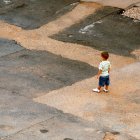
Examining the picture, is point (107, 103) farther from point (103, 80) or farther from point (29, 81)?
point (29, 81)

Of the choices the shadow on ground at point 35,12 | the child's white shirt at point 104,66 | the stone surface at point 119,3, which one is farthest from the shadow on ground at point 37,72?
the stone surface at point 119,3

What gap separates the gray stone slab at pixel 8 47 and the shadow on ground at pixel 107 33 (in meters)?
1.54

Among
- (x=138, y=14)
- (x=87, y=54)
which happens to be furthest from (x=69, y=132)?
(x=138, y=14)

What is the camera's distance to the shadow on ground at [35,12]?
18547mm

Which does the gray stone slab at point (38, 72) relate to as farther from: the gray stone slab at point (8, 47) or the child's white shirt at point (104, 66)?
the child's white shirt at point (104, 66)

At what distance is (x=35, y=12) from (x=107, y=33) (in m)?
3.68

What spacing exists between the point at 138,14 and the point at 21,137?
990cm

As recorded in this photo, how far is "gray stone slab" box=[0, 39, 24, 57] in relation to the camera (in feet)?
51.9

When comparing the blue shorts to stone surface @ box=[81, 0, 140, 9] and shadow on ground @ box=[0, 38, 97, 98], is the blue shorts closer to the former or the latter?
shadow on ground @ box=[0, 38, 97, 98]

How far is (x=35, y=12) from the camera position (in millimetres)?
19578

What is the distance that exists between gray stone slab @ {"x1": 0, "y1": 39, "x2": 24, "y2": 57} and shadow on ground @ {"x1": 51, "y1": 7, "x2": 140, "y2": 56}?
1.54 meters

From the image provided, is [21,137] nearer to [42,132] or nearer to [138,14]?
[42,132]

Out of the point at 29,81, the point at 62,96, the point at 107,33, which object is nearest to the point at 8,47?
the point at 29,81

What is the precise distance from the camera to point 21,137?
34.9 ft
